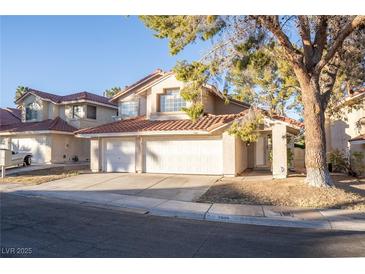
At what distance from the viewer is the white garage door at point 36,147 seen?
2566 centimetres

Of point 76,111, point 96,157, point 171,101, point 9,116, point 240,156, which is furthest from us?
point 9,116

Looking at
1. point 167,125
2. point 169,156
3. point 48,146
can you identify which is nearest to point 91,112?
point 48,146

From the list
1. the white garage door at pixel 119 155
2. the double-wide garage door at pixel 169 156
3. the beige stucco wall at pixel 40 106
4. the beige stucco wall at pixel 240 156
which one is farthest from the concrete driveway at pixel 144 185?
the beige stucco wall at pixel 40 106

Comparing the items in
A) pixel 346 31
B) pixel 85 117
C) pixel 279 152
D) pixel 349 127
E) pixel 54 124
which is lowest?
pixel 279 152

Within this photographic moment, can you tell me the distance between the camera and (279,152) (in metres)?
16.5

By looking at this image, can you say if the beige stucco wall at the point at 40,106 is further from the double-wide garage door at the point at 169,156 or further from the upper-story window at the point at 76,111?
the double-wide garage door at the point at 169,156

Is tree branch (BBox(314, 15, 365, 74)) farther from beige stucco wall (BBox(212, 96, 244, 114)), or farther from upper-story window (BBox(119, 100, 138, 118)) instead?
upper-story window (BBox(119, 100, 138, 118))

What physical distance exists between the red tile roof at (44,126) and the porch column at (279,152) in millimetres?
17345

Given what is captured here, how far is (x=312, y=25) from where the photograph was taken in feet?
46.9

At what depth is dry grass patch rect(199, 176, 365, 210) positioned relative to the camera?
10.8m

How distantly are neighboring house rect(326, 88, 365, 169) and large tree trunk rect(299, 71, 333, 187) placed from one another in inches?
306

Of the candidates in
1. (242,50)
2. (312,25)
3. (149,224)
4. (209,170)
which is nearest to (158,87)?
(209,170)

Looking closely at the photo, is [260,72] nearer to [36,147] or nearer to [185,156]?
[185,156]

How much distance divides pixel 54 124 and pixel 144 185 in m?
15.2
